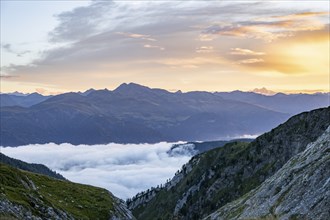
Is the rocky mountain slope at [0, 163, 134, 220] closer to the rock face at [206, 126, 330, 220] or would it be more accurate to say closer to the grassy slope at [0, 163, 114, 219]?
the grassy slope at [0, 163, 114, 219]

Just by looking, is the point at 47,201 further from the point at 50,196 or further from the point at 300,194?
the point at 300,194

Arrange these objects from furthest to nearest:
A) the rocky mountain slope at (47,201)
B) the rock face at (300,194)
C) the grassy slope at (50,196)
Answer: the rock face at (300,194), the grassy slope at (50,196), the rocky mountain slope at (47,201)

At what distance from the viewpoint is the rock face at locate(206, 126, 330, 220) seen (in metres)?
68.9

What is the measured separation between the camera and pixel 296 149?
194 meters

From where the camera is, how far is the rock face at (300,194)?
6894 cm

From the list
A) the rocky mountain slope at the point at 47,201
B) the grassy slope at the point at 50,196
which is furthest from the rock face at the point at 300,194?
the grassy slope at the point at 50,196

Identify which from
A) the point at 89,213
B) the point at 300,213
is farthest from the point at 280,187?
the point at 89,213

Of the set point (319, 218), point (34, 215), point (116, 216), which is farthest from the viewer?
point (116, 216)

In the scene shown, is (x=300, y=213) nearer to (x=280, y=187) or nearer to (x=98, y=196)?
(x=280, y=187)

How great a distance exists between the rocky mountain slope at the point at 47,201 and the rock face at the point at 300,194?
31820mm

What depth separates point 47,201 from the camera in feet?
213

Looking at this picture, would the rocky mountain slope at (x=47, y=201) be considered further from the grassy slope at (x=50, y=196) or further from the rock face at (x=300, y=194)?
the rock face at (x=300, y=194)

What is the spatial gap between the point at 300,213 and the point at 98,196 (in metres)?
55.8

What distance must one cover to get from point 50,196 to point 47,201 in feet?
89.2
